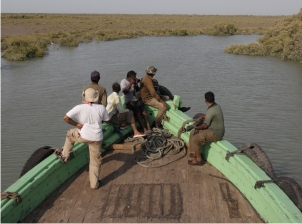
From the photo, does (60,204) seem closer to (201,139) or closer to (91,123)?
(91,123)

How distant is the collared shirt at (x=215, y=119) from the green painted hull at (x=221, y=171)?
0.66ft

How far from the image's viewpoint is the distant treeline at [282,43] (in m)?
21.4

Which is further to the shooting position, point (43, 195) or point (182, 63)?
point (182, 63)

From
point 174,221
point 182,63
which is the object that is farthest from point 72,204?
point 182,63

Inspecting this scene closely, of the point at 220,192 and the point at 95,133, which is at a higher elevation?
the point at 95,133

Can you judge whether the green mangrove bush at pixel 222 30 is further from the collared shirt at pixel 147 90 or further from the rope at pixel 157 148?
the rope at pixel 157 148

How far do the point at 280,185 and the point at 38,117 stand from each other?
9.30 meters

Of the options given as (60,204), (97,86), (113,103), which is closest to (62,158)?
(60,204)

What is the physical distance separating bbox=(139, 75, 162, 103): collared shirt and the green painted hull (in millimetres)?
1279

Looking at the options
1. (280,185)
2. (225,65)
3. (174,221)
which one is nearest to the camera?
(174,221)

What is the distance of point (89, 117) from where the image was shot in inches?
178

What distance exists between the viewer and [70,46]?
2964 cm

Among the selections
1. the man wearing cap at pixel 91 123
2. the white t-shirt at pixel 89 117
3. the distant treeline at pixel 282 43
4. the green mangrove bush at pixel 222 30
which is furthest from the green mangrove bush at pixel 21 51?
the green mangrove bush at pixel 222 30

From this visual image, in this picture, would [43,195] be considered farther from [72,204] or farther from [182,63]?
[182,63]
